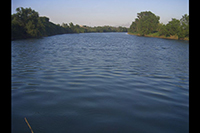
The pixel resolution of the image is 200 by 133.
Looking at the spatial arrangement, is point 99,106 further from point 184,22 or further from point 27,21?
point 184,22

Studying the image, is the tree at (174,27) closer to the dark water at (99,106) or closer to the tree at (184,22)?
the tree at (184,22)

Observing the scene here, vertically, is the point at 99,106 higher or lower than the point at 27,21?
lower

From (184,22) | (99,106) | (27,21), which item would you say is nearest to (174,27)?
(184,22)

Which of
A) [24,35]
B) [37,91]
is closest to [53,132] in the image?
[37,91]

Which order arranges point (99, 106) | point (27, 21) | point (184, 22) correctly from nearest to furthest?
point (99, 106), point (27, 21), point (184, 22)

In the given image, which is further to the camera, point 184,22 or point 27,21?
point 184,22

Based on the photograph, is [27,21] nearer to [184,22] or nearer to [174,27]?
[174,27]

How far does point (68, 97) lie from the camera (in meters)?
6.85

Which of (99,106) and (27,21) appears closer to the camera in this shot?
(99,106)

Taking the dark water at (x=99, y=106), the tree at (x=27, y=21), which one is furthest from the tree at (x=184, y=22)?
the dark water at (x=99, y=106)

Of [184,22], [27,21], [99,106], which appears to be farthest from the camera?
[184,22]

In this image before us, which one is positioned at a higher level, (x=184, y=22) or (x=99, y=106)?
(x=184, y=22)

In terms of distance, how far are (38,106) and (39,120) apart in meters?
1.12

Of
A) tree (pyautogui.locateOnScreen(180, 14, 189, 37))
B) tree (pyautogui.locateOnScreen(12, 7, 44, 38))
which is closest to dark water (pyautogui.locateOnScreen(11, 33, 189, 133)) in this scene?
tree (pyautogui.locateOnScreen(12, 7, 44, 38))
